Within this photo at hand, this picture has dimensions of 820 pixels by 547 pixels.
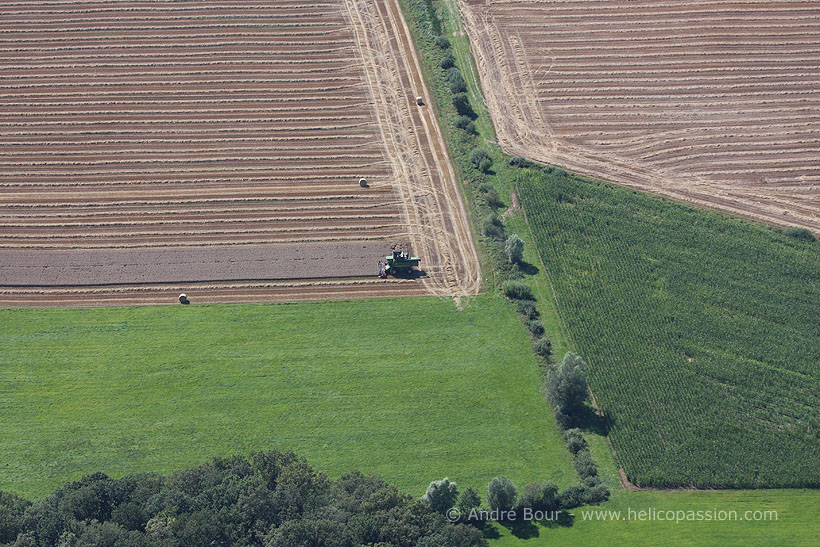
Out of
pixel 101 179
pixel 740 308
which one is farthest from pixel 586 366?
pixel 101 179

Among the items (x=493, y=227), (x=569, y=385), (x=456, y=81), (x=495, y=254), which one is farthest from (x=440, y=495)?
(x=456, y=81)

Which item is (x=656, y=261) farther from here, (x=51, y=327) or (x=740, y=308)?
(x=51, y=327)

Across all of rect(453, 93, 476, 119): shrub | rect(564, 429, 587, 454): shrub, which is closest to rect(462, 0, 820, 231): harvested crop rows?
rect(453, 93, 476, 119): shrub

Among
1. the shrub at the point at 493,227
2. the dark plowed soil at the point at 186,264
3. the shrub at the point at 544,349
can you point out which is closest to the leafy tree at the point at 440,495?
the shrub at the point at 544,349

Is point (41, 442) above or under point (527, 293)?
under

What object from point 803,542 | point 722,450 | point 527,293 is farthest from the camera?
point 527,293

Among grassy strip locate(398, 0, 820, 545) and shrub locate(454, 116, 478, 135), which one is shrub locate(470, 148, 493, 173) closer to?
shrub locate(454, 116, 478, 135)

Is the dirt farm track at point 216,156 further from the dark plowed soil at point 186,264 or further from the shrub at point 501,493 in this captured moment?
the shrub at point 501,493
